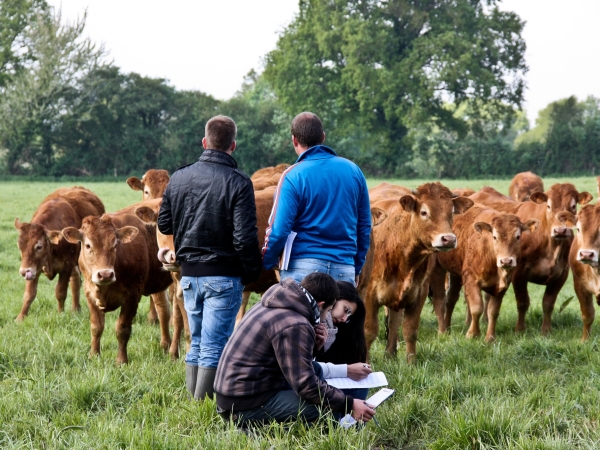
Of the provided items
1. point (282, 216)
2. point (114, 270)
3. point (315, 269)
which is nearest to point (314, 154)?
point (282, 216)

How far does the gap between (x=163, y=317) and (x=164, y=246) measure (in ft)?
4.99

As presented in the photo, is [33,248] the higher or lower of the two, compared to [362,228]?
lower

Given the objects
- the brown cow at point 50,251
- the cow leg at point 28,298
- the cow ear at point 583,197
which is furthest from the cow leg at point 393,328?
the cow leg at point 28,298

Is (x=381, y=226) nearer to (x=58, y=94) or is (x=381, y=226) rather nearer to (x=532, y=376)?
(x=532, y=376)

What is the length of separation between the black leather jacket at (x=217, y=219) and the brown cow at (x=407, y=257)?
195cm

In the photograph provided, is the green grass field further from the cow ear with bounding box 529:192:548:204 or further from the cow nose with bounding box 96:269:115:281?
the cow ear with bounding box 529:192:548:204

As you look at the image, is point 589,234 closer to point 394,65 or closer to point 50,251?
point 50,251

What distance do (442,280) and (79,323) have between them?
4474mm

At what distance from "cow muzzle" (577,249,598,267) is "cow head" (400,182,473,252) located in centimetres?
161

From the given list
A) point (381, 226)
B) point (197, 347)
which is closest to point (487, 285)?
point (381, 226)

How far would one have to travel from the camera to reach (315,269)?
4918 millimetres

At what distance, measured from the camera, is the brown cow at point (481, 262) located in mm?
8047

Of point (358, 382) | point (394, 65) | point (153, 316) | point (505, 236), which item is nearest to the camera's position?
point (358, 382)

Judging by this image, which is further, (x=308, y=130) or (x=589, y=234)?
(x=589, y=234)
